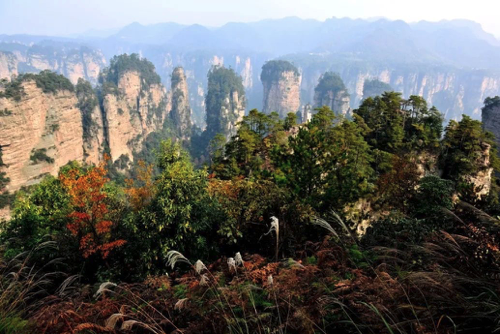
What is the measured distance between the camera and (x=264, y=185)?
948 centimetres

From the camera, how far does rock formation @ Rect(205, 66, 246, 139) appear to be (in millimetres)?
107375

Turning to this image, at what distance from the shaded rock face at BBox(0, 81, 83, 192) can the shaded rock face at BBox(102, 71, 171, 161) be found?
37.9 feet

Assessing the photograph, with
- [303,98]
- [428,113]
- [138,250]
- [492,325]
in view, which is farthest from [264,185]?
[303,98]

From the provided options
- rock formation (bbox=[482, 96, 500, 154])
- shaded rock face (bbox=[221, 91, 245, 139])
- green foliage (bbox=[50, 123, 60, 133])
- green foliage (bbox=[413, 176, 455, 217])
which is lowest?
shaded rock face (bbox=[221, 91, 245, 139])

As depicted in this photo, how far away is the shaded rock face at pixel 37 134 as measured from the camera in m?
39.9

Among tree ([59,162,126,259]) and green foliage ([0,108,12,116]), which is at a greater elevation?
tree ([59,162,126,259])

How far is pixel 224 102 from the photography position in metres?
111

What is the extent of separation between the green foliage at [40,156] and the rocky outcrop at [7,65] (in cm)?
16800

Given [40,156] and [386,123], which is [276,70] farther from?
[386,123]

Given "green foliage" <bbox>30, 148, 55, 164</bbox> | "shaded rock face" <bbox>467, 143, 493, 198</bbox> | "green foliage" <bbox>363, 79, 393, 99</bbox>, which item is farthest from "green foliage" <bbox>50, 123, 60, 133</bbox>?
"green foliage" <bbox>363, 79, 393, 99</bbox>

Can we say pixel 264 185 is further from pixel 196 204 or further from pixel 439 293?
pixel 439 293

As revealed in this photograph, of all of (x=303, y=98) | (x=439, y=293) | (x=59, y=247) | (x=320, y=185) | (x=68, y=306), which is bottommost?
(x=303, y=98)

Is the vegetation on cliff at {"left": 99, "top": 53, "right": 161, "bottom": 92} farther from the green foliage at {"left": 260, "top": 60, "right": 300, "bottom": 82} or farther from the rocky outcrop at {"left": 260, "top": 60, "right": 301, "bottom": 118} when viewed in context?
the green foliage at {"left": 260, "top": 60, "right": 300, "bottom": 82}

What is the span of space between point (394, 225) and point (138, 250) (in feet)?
21.3
